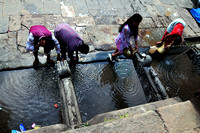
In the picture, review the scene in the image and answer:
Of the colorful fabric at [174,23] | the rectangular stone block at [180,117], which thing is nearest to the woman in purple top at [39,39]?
the rectangular stone block at [180,117]

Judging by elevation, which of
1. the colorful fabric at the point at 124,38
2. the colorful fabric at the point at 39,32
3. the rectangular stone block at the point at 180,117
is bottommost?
the rectangular stone block at the point at 180,117

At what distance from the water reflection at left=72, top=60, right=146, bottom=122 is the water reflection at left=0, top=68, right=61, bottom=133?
59 centimetres

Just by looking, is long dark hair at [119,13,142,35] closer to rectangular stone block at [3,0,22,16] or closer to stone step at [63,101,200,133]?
stone step at [63,101,200,133]

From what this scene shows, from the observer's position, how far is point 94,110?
11.4 ft

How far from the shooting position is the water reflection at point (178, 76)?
13.7 ft

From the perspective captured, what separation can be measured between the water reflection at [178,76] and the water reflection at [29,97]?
2.92 m

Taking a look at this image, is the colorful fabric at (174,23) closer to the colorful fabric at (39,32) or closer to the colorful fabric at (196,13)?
the colorful fabric at (196,13)

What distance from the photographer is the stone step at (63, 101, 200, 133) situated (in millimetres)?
1847

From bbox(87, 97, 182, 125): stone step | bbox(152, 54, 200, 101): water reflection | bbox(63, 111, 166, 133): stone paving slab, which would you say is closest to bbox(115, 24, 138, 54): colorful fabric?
bbox(152, 54, 200, 101): water reflection

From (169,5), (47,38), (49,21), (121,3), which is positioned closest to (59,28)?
(47,38)

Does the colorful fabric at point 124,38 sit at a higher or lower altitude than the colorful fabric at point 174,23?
lower

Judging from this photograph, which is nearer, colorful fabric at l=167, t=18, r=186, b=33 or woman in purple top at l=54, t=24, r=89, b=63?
woman in purple top at l=54, t=24, r=89, b=63

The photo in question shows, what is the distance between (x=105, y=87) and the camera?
12.9 ft

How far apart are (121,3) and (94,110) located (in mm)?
4776
